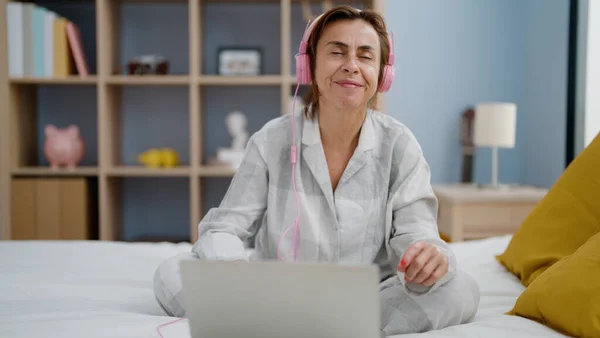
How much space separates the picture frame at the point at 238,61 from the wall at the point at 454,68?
2.39 feet

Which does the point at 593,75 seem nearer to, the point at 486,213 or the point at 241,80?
the point at 486,213

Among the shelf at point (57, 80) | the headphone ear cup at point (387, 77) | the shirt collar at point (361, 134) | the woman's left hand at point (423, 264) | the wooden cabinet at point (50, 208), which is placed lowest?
the wooden cabinet at point (50, 208)

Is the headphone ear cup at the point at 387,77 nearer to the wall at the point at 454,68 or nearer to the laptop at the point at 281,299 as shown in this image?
the laptop at the point at 281,299

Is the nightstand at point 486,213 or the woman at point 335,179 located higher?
the woman at point 335,179

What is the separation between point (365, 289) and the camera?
713 millimetres

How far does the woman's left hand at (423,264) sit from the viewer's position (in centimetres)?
100

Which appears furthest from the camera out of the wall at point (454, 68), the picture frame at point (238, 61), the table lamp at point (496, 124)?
the wall at point (454, 68)

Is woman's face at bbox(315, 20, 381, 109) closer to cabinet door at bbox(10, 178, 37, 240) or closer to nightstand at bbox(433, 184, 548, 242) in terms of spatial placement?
nightstand at bbox(433, 184, 548, 242)

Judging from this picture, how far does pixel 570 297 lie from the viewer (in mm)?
1000

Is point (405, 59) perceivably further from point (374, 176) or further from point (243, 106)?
point (374, 176)

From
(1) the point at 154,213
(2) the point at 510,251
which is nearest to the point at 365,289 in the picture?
Result: (2) the point at 510,251

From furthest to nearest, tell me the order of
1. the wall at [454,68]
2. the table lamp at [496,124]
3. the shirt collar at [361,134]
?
the wall at [454,68] < the table lamp at [496,124] < the shirt collar at [361,134]

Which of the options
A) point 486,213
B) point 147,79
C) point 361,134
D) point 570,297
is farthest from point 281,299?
point 147,79

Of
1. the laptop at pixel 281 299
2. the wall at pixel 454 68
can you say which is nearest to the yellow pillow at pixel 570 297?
the laptop at pixel 281 299
